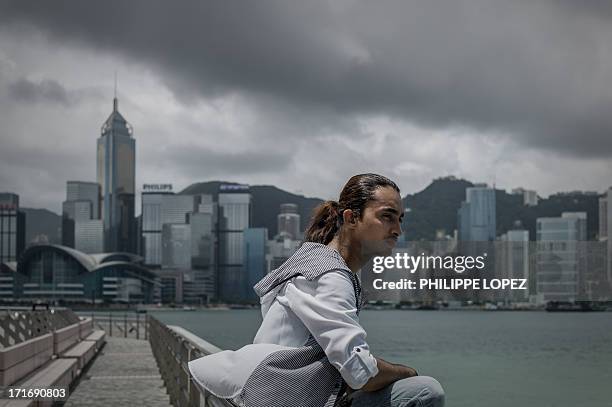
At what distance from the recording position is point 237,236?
182 m

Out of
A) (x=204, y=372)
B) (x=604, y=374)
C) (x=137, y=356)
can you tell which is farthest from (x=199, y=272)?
(x=204, y=372)

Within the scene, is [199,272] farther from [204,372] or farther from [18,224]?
→ [204,372]

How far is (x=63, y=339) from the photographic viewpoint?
10852mm

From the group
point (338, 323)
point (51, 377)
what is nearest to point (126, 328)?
point (51, 377)

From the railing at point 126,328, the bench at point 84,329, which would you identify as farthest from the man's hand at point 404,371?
the railing at point 126,328

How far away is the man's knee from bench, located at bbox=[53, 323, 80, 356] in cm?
859

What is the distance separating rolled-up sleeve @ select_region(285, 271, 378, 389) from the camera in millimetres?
1445

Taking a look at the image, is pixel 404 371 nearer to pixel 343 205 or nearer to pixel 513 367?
pixel 343 205

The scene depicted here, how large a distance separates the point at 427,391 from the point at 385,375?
0.26 feet

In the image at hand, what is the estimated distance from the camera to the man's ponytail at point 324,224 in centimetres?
168

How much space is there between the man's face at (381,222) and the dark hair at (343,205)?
0.01 meters

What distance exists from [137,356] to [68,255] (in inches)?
4424

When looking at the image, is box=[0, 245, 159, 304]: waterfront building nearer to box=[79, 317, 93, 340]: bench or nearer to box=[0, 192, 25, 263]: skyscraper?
box=[0, 192, 25, 263]: skyscraper

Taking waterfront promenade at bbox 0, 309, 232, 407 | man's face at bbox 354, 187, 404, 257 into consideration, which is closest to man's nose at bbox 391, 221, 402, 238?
man's face at bbox 354, 187, 404, 257
